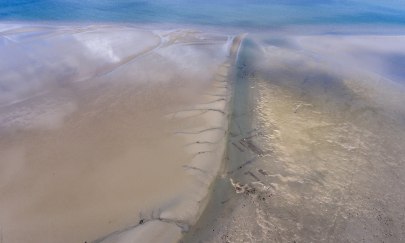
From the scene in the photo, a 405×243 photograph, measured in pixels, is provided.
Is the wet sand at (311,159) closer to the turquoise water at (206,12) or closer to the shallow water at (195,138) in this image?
the shallow water at (195,138)

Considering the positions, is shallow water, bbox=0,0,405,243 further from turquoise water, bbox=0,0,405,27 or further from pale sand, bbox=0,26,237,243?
turquoise water, bbox=0,0,405,27

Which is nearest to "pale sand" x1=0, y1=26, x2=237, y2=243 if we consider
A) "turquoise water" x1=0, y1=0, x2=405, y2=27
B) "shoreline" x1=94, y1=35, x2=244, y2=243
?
"shoreline" x1=94, y1=35, x2=244, y2=243

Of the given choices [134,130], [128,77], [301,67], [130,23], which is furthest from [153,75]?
[130,23]

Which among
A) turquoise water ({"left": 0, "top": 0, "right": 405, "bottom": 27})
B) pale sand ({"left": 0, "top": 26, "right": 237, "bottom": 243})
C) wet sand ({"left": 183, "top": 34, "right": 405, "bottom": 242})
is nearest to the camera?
pale sand ({"left": 0, "top": 26, "right": 237, "bottom": 243})

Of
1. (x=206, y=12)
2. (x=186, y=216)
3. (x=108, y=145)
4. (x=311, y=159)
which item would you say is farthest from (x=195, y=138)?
(x=206, y=12)

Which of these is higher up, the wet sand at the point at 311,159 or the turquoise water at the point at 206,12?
the turquoise water at the point at 206,12

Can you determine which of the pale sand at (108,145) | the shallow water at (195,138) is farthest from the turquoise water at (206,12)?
the pale sand at (108,145)
